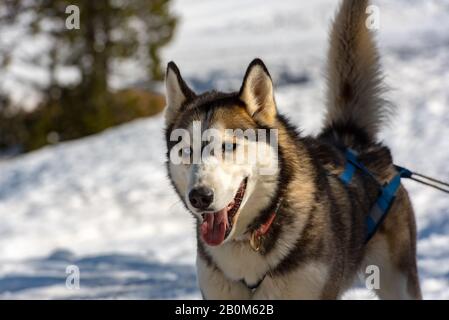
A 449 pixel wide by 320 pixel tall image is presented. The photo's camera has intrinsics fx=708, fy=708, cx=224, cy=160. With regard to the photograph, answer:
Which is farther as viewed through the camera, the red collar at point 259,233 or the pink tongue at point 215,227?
the red collar at point 259,233

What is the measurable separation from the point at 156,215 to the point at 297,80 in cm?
908

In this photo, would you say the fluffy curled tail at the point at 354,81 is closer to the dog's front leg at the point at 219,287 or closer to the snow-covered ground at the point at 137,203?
the snow-covered ground at the point at 137,203

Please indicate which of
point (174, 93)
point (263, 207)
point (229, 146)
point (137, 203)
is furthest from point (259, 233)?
point (137, 203)

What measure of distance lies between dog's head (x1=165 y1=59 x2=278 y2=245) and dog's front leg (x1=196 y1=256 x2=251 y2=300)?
0.21 metres

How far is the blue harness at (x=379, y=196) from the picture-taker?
3.85 m

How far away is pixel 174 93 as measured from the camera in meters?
3.58

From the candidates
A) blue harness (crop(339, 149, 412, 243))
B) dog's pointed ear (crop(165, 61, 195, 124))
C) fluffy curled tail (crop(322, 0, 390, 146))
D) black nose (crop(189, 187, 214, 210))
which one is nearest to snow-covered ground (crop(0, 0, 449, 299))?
fluffy curled tail (crop(322, 0, 390, 146))

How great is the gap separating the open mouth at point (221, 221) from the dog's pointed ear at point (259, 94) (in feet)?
1.31

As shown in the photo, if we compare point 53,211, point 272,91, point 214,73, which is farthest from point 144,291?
point 214,73

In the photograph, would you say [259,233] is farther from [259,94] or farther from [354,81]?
[354,81]

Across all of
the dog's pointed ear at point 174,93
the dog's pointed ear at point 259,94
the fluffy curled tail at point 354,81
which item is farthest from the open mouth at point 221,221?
the fluffy curled tail at point 354,81

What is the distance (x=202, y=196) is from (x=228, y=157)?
0.86 feet

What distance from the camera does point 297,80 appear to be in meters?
17.0
